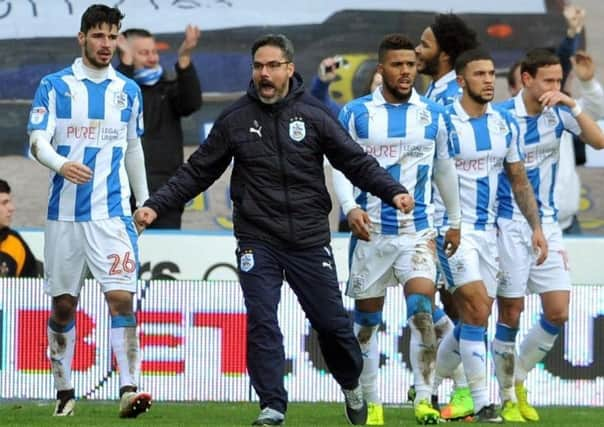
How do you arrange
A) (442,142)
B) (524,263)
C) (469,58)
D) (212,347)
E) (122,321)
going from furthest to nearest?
(212,347), (524,263), (469,58), (122,321), (442,142)

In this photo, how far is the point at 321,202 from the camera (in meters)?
10.3

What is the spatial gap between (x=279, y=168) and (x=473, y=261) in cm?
200

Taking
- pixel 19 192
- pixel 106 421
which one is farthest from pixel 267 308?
pixel 19 192

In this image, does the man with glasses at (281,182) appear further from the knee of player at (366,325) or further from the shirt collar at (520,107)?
the shirt collar at (520,107)

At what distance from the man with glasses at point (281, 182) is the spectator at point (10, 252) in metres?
4.31

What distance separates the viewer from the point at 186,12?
18156 millimetres

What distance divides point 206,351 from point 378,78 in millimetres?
2411

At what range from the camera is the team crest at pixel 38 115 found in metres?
11.2

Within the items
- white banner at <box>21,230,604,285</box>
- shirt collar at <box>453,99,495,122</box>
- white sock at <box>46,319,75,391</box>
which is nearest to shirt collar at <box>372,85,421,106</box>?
shirt collar at <box>453,99,495,122</box>

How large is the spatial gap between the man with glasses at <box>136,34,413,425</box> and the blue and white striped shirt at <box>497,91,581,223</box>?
2.15 m

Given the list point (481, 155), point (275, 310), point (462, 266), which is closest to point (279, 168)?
point (275, 310)

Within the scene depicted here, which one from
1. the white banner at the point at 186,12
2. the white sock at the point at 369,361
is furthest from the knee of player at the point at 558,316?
the white banner at the point at 186,12

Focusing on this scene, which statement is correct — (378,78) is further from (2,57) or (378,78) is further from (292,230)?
(2,57)

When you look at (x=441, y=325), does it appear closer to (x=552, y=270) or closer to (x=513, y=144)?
(x=552, y=270)
